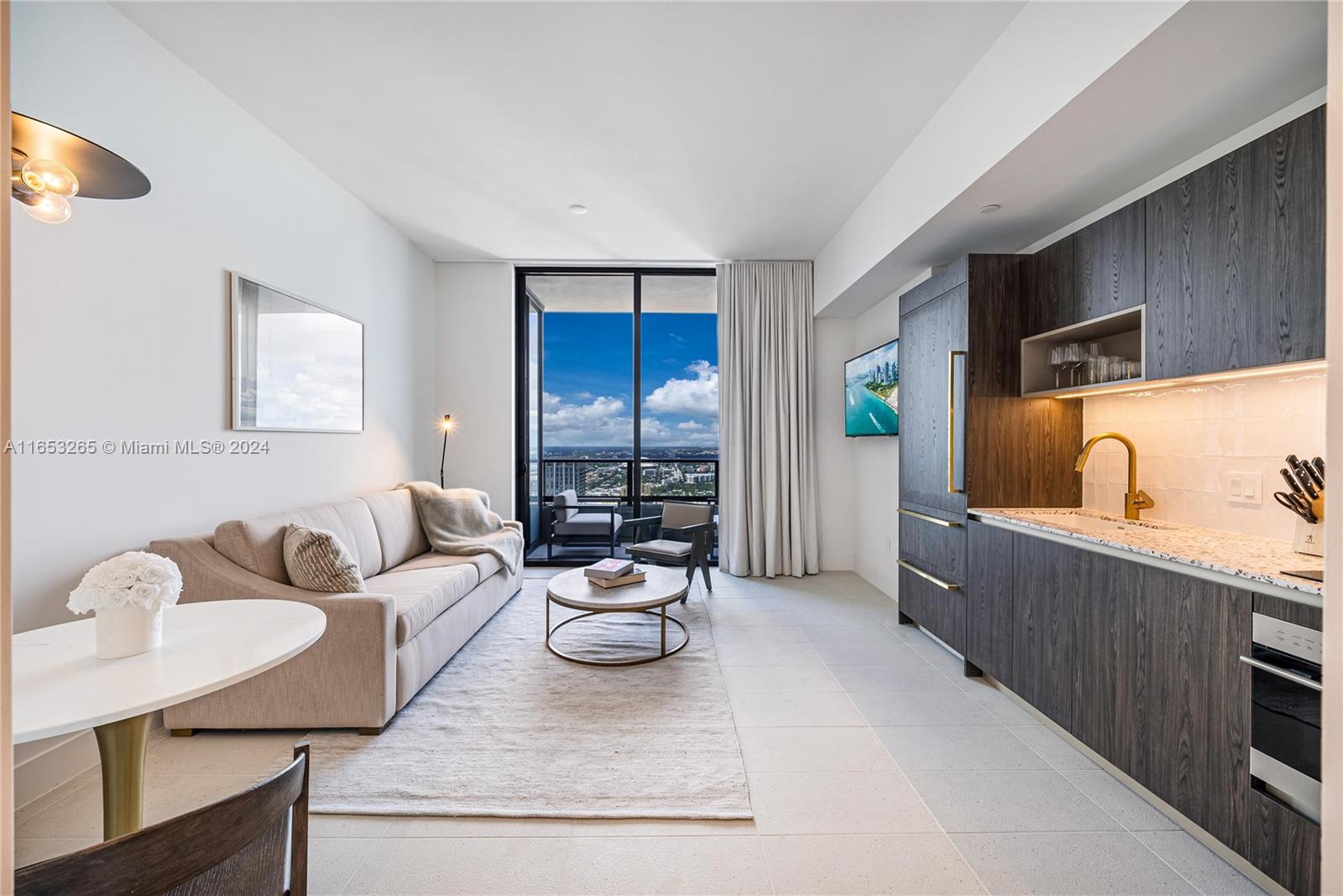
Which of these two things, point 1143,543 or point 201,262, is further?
point 201,262

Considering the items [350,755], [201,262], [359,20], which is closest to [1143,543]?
[350,755]

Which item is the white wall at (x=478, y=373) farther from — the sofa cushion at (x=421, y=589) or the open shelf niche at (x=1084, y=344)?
the open shelf niche at (x=1084, y=344)

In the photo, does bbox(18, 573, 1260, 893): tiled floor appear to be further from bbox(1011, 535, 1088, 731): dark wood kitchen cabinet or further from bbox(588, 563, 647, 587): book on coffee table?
bbox(588, 563, 647, 587): book on coffee table

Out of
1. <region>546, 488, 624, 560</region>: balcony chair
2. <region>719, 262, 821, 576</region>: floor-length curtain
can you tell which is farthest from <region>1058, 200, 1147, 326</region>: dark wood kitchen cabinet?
<region>546, 488, 624, 560</region>: balcony chair

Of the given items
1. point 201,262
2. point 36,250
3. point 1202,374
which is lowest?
point 1202,374

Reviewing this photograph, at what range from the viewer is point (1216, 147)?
82.2 inches

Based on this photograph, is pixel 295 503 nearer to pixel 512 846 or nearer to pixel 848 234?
pixel 512 846

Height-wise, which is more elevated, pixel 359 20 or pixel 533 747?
pixel 359 20

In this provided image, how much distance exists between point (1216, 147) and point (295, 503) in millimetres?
4427

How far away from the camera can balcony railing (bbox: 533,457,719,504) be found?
5672 millimetres

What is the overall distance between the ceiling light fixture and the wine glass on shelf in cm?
323

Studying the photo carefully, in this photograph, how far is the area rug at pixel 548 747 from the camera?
187cm

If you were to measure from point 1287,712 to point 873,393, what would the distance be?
3.17 meters

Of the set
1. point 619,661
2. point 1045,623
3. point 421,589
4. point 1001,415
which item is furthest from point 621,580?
point 1001,415
